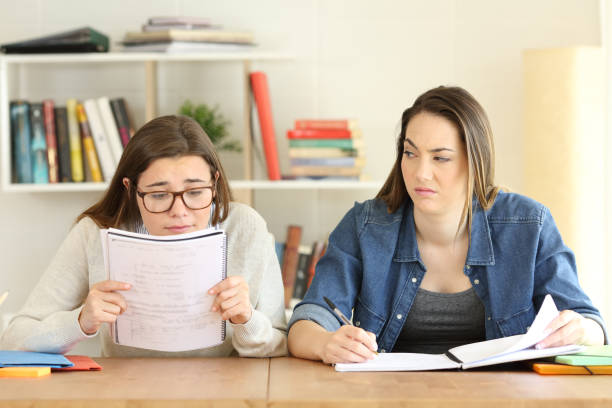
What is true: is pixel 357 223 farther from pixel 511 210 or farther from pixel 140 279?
pixel 140 279

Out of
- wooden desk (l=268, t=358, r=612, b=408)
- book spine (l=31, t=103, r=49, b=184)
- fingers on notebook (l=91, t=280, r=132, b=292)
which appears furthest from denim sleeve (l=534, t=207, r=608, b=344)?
book spine (l=31, t=103, r=49, b=184)

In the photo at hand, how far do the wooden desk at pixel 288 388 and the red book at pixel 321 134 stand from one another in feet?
4.81

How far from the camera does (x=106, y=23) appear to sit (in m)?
3.07

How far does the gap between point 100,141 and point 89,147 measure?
2.0 inches

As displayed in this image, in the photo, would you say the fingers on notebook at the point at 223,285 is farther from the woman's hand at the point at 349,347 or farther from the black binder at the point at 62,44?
the black binder at the point at 62,44

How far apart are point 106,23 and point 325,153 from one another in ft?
3.61

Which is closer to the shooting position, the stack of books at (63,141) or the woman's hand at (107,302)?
the woman's hand at (107,302)

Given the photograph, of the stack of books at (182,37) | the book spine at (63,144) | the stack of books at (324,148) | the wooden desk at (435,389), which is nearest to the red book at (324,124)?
the stack of books at (324,148)

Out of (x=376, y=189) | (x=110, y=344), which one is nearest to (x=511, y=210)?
(x=110, y=344)

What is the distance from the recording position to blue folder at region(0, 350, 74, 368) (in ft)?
4.82

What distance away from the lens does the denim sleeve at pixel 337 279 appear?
1734mm

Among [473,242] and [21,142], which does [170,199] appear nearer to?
[473,242]

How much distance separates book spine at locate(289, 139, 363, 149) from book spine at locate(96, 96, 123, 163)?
2.27 feet

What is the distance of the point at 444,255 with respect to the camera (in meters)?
1.86
